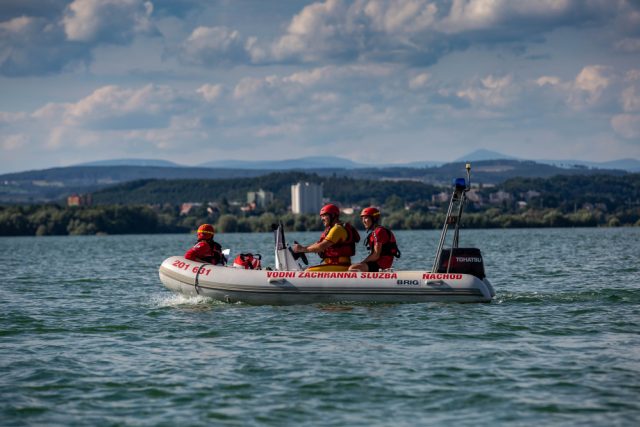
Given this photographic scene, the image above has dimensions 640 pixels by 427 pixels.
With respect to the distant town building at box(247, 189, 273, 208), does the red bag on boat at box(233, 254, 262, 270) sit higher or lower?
higher

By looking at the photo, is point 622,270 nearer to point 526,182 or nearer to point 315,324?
point 315,324

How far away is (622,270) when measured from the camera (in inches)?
1059

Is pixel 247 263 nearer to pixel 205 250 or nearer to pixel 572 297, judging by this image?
pixel 205 250

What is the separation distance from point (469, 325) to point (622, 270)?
46.0 ft

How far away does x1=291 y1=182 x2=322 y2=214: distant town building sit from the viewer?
18338 cm

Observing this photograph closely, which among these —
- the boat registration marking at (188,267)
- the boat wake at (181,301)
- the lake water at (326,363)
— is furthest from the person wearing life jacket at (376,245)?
the boat wake at (181,301)

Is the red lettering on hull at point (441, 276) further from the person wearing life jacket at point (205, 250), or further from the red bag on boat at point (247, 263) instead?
the person wearing life jacket at point (205, 250)

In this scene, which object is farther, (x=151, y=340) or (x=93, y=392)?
(x=151, y=340)

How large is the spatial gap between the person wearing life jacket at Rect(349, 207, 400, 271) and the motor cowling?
0.85 metres

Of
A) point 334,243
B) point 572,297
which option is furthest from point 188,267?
point 572,297

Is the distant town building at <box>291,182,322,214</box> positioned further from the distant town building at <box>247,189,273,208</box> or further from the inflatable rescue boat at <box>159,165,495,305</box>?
the inflatable rescue boat at <box>159,165,495,305</box>

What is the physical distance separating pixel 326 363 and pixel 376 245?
523 cm

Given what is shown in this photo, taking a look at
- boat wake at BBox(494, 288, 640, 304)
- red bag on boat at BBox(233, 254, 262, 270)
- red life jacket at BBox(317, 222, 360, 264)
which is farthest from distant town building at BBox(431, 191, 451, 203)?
red life jacket at BBox(317, 222, 360, 264)

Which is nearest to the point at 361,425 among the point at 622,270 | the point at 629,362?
the point at 629,362
